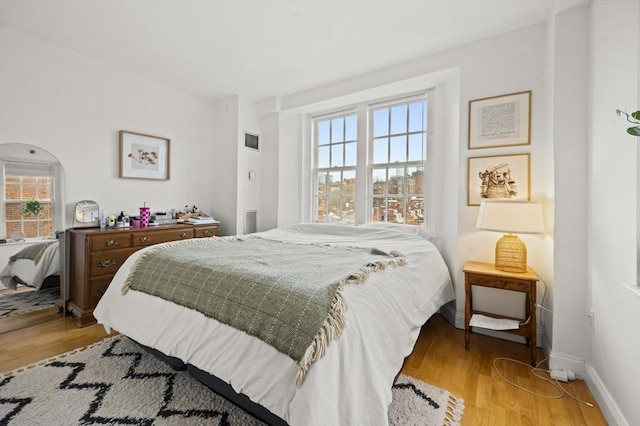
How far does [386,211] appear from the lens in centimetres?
349

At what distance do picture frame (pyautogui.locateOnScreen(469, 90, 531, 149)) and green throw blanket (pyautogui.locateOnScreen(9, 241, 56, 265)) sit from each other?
4.05 metres

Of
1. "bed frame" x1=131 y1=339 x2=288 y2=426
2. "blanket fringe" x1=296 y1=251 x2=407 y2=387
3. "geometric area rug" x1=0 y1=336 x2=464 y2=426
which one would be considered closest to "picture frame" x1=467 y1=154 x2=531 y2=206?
"geometric area rug" x1=0 y1=336 x2=464 y2=426

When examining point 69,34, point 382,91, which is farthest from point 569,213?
point 69,34

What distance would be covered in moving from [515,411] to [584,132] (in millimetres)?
1765

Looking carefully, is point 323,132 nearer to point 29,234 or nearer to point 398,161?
point 398,161

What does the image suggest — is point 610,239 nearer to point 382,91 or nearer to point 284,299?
point 284,299

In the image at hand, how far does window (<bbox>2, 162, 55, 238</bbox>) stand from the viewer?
98.4 inches

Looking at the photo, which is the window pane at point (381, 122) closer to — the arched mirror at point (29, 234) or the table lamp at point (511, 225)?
the table lamp at point (511, 225)

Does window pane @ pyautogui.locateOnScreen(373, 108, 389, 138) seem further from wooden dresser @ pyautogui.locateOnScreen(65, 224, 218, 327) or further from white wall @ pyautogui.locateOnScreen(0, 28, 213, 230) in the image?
wooden dresser @ pyautogui.locateOnScreen(65, 224, 218, 327)

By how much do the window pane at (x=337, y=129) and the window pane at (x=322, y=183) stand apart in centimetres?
50

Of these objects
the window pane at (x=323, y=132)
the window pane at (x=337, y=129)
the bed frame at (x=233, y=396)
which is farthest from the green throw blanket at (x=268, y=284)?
the window pane at (x=323, y=132)

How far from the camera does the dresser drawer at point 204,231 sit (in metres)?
3.49

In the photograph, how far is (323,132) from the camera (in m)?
4.12

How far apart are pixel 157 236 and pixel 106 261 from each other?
0.51 metres
